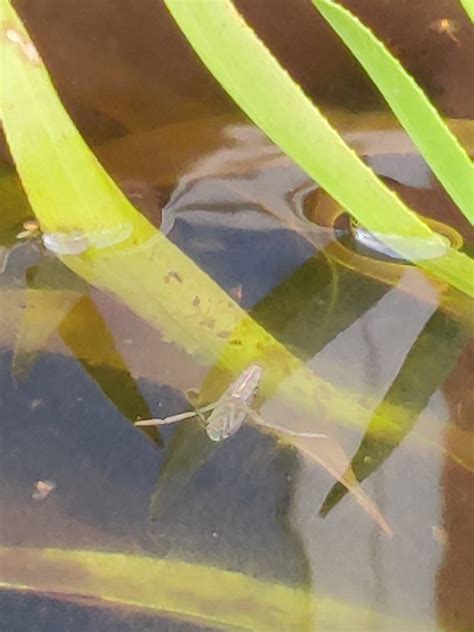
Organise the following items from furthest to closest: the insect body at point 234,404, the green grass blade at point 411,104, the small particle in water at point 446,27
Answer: the small particle in water at point 446,27 → the insect body at point 234,404 → the green grass blade at point 411,104

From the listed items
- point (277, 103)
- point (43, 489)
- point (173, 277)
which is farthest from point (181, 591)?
point (277, 103)

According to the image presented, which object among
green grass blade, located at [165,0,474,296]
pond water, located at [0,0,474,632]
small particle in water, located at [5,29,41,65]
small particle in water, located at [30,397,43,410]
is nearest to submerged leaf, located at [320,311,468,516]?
pond water, located at [0,0,474,632]

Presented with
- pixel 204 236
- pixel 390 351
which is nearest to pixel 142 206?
pixel 204 236

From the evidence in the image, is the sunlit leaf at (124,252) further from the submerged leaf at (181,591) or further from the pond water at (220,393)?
the submerged leaf at (181,591)

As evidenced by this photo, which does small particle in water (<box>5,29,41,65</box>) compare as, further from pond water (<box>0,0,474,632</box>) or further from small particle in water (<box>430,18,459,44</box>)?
small particle in water (<box>430,18,459,44</box>)

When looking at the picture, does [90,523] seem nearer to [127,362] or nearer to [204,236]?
[127,362]

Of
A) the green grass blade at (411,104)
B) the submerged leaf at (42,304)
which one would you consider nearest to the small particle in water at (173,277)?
the submerged leaf at (42,304)
